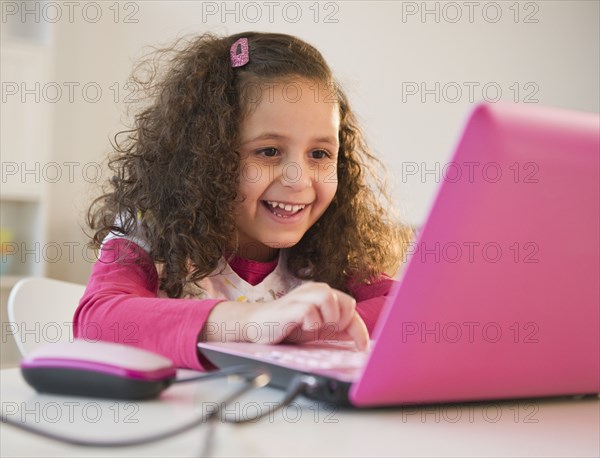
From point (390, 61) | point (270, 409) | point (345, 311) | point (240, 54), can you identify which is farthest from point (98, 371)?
point (390, 61)

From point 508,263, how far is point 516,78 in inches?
119

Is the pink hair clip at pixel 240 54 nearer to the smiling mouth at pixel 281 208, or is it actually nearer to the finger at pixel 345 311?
the smiling mouth at pixel 281 208

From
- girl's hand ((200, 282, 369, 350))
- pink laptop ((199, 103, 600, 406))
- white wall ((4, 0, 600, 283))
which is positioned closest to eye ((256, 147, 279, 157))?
girl's hand ((200, 282, 369, 350))

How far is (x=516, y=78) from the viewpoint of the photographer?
3.33 meters

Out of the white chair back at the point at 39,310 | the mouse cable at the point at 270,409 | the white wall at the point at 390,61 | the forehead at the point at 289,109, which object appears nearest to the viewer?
the mouse cable at the point at 270,409

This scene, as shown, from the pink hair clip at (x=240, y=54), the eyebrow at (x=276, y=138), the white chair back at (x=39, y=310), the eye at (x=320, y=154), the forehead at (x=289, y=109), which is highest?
the pink hair clip at (x=240, y=54)

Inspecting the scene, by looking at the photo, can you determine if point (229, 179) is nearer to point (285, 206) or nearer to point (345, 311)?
point (285, 206)

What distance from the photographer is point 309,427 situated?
0.49 m

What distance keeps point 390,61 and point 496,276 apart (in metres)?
2.80

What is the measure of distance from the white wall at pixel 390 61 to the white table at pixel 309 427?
2453 millimetres

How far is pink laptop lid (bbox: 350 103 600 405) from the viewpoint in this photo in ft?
1.44

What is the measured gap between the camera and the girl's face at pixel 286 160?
3.77ft

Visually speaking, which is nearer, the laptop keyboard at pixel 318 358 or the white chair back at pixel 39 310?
A: the laptop keyboard at pixel 318 358

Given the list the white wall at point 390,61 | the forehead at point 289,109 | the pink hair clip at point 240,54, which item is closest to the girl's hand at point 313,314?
the forehead at point 289,109
